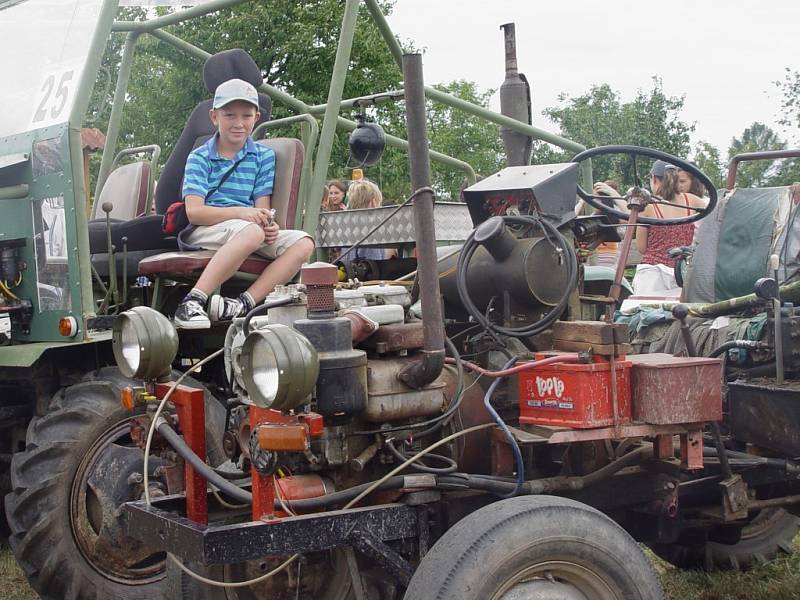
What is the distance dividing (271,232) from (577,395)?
198 centimetres

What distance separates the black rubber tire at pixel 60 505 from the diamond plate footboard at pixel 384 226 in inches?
64.7

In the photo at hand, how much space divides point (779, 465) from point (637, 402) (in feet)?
2.31

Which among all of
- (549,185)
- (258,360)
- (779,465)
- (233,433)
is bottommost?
(779,465)

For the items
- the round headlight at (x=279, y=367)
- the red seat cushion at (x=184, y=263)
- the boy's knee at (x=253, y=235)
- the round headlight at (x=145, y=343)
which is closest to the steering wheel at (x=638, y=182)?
the round headlight at (x=279, y=367)

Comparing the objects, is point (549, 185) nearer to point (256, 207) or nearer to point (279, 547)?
point (279, 547)

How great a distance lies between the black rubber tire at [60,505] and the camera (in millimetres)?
4035

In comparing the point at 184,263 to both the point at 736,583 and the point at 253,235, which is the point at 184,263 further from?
the point at 736,583

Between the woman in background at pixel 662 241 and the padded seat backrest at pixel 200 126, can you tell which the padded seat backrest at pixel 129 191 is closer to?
the padded seat backrest at pixel 200 126

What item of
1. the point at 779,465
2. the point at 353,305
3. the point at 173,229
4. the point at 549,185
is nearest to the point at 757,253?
the point at 779,465

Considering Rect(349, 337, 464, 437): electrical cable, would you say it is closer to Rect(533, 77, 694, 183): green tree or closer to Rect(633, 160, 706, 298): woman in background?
Rect(633, 160, 706, 298): woman in background

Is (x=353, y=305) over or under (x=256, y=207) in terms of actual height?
under

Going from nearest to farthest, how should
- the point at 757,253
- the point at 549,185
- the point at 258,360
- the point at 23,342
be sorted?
the point at 258,360, the point at 549,185, the point at 757,253, the point at 23,342

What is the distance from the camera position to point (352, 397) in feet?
8.90

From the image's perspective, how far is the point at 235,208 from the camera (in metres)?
4.48
